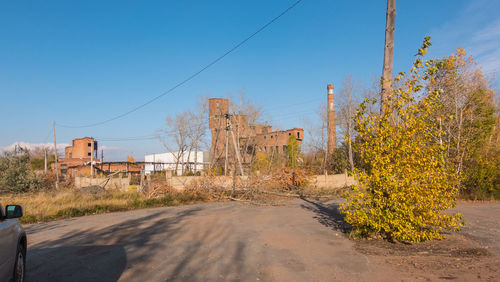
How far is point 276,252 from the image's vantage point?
6824mm

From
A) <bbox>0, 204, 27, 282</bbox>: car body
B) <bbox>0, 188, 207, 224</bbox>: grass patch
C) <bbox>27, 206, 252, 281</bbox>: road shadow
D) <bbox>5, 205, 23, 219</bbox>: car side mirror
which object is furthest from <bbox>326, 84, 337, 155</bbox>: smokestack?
<bbox>5, 205, 23, 219</bbox>: car side mirror

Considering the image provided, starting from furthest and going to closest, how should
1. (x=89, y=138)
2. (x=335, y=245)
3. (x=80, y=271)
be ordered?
(x=89, y=138) → (x=335, y=245) → (x=80, y=271)

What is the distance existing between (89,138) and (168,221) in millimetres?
65430

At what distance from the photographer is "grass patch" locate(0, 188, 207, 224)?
1397cm

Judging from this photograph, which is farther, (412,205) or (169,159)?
(169,159)

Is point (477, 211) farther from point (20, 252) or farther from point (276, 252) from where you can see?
point (20, 252)

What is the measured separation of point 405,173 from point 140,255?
5721mm

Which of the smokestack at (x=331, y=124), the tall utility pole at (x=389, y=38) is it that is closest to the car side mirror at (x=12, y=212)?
the tall utility pole at (x=389, y=38)

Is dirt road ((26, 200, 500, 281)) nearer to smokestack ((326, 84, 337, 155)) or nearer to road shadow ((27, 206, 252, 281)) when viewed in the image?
road shadow ((27, 206, 252, 281))

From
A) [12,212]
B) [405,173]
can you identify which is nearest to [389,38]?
[405,173]

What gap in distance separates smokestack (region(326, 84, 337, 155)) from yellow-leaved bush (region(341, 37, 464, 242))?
31.7m

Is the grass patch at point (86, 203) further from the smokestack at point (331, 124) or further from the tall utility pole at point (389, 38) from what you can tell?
the smokestack at point (331, 124)

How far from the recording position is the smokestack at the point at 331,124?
39.8m

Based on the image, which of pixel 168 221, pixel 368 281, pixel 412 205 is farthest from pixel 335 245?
pixel 168 221
